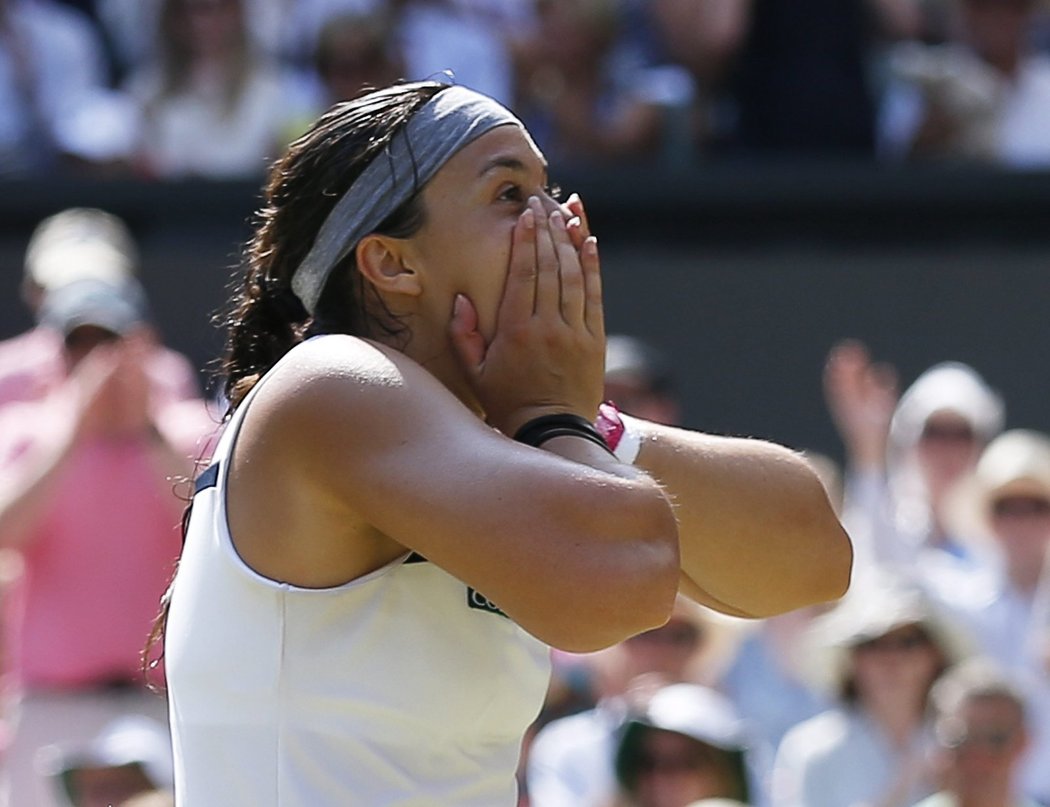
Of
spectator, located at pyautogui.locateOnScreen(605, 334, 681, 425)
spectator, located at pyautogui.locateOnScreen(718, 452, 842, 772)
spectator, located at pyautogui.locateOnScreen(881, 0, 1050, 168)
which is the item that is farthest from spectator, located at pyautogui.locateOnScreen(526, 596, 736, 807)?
spectator, located at pyautogui.locateOnScreen(881, 0, 1050, 168)

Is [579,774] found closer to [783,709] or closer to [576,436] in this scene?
[783,709]

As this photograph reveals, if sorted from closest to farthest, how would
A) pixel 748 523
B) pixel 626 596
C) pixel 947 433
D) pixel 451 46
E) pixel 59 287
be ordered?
pixel 626 596 < pixel 748 523 < pixel 59 287 < pixel 947 433 < pixel 451 46

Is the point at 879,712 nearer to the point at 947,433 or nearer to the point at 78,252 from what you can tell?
the point at 947,433

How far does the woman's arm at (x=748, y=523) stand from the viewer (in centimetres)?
231

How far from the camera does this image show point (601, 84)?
22.1 feet

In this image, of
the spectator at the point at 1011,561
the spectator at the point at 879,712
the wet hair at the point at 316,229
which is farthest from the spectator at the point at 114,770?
the wet hair at the point at 316,229

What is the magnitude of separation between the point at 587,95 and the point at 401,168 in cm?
467

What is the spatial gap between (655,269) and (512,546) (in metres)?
4.74

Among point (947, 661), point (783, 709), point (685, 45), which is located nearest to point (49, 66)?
point (685, 45)

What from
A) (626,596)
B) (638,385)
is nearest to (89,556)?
(638,385)

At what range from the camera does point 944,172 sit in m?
6.52

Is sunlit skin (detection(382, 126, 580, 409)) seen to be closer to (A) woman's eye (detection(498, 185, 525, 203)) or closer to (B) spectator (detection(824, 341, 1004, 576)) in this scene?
(A) woman's eye (detection(498, 185, 525, 203))

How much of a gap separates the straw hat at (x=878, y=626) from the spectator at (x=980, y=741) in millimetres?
390

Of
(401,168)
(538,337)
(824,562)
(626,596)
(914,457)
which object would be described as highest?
(401,168)
